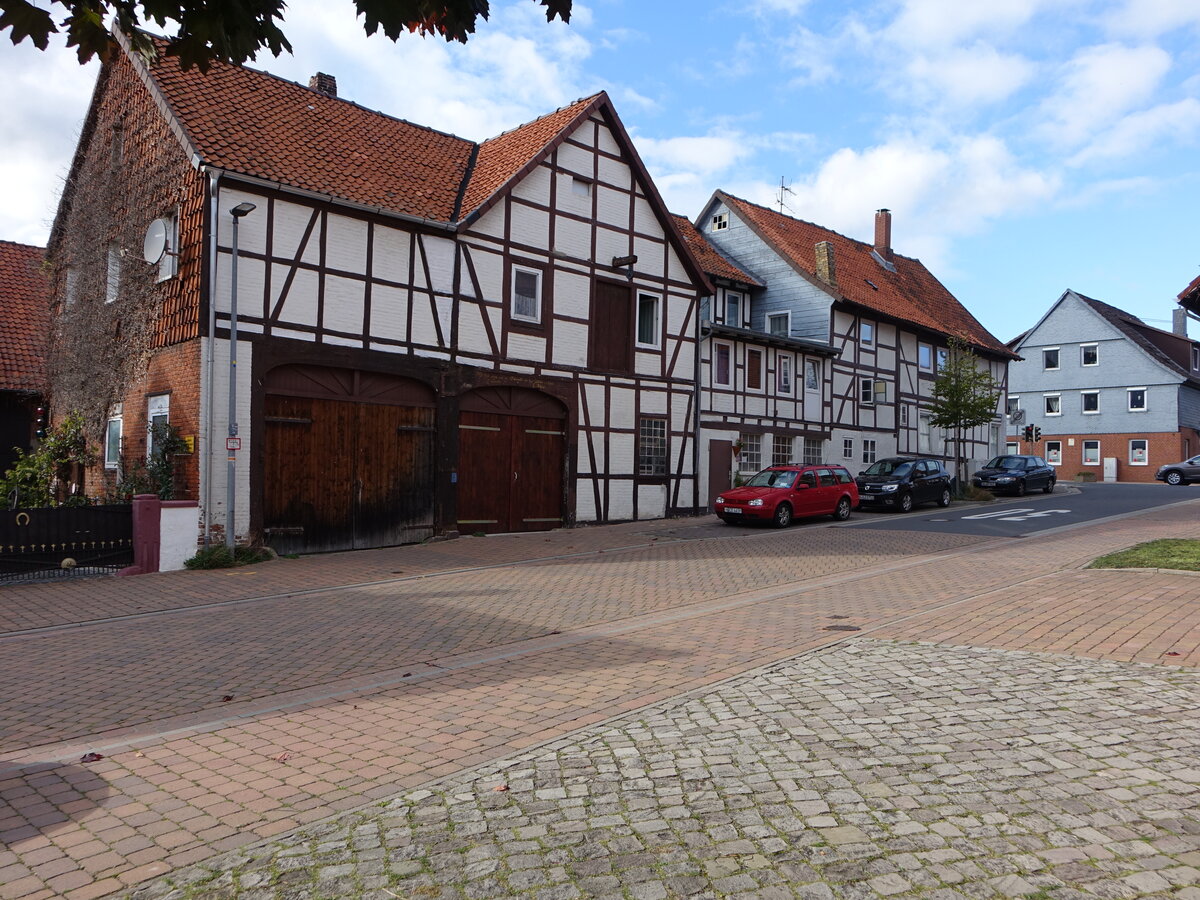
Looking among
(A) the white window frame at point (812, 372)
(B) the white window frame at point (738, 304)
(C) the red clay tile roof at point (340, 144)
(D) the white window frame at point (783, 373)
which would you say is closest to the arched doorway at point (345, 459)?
(C) the red clay tile roof at point (340, 144)

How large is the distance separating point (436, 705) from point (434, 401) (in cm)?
1242

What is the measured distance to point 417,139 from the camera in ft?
69.6

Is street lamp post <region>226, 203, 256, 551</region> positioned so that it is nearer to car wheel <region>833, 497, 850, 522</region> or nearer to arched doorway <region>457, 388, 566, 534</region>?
arched doorway <region>457, 388, 566, 534</region>

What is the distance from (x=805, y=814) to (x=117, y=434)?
1740 centimetres

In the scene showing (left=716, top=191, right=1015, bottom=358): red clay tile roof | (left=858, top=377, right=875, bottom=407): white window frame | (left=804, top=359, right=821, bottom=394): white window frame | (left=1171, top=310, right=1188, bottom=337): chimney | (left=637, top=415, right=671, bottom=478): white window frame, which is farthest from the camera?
(left=1171, top=310, right=1188, bottom=337): chimney

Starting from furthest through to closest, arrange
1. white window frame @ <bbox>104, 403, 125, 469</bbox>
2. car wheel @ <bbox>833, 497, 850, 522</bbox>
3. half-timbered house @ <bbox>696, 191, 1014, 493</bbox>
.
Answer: half-timbered house @ <bbox>696, 191, 1014, 493</bbox> → car wheel @ <bbox>833, 497, 850, 522</bbox> → white window frame @ <bbox>104, 403, 125, 469</bbox>

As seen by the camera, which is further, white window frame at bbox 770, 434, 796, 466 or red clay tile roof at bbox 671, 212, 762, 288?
red clay tile roof at bbox 671, 212, 762, 288

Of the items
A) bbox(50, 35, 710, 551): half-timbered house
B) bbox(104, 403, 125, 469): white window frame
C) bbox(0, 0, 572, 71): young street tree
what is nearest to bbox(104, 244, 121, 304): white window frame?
bbox(50, 35, 710, 551): half-timbered house

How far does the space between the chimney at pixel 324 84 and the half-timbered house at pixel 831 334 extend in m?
11.8

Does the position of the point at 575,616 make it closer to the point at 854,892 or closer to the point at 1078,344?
the point at 854,892

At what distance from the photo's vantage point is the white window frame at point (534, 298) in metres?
20.1

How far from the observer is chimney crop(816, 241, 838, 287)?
32.0m

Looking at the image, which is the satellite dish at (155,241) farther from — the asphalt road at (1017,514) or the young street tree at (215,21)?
the asphalt road at (1017,514)

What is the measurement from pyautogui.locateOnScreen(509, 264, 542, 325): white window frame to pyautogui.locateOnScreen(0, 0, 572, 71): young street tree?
51.7 feet
